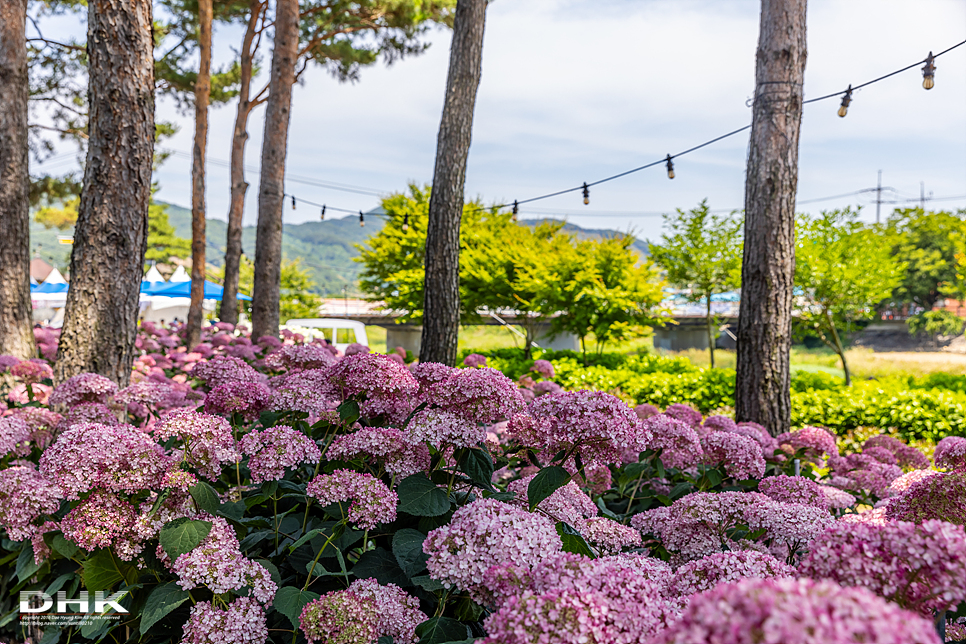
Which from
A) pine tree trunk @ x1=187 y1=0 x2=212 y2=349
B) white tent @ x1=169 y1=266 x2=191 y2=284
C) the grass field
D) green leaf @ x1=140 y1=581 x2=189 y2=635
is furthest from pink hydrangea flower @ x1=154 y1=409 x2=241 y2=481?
white tent @ x1=169 y1=266 x2=191 y2=284

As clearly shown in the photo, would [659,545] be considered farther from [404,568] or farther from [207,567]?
[207,567]

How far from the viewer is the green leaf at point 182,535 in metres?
1.38

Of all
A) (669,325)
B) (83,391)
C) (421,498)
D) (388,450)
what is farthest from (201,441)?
(669,325)

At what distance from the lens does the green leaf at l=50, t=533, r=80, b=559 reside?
1.67m

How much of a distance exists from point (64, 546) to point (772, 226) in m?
4.67

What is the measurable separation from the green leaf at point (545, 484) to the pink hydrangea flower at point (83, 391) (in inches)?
77.6

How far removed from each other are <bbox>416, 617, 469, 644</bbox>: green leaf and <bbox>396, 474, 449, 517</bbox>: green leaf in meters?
0.28

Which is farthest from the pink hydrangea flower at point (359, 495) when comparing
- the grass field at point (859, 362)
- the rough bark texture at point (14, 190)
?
the grass field at point (859, 362)

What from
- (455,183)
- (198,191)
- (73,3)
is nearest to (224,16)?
(73,3)

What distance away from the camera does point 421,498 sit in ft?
4.89

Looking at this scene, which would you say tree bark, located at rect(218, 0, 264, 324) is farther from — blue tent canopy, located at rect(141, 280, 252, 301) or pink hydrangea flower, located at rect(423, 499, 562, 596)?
pink hydrangea flower, located at rect(423, 499, 562, 596)

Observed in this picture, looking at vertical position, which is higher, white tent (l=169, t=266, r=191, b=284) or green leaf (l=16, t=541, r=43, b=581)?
white tent (l=169, t=266, r=191, b=284)

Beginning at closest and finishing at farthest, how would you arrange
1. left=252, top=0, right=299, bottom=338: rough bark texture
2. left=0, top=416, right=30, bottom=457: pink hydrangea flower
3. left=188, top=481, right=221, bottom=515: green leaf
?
left=188, top=481, right=221, bottom=515: green leaf, left=0, top=416, right=30, bottom=457: pink hydrangea flower, left=252, top=0, right=299, bottom=338: rough bark texture

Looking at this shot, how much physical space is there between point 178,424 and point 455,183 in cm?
399
